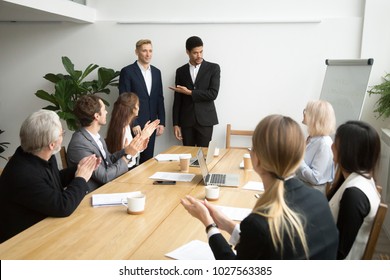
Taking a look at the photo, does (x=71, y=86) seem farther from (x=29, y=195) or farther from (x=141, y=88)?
(x=29, y=195)

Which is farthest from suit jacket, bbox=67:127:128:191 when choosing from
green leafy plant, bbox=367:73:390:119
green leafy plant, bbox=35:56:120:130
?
green leafy plant, bbox=367:73:390:119

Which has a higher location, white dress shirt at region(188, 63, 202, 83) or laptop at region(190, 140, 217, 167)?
white dress shirt at region(188, 63, 202, 83)

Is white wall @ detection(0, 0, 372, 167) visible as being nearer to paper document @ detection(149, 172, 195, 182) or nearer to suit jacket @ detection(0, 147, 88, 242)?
paper document @ detection(149, 172, 195, 182)

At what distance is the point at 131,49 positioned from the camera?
17.0ft

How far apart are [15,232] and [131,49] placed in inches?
139

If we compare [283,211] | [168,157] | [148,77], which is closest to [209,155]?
[168,157]

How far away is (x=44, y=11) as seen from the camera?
4371mm

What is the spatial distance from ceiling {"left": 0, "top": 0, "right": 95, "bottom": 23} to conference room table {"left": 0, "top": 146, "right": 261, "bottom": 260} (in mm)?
2527

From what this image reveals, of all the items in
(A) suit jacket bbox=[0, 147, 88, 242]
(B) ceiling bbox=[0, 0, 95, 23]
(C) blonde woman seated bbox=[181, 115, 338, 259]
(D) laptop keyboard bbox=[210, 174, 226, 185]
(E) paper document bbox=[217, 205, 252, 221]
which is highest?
(B) ceiling bbox=[0, 0, 95, 23]

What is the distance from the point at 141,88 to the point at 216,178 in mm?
2287

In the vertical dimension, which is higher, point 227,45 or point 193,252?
point 227,45

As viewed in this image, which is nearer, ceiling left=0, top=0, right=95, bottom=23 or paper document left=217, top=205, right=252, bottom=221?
paper document left=217, top=205, right=252, bottom=221

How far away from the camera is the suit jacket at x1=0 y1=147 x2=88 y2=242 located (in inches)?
76.9

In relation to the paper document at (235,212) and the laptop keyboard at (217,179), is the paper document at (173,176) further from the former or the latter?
the paper document at (235,212)
